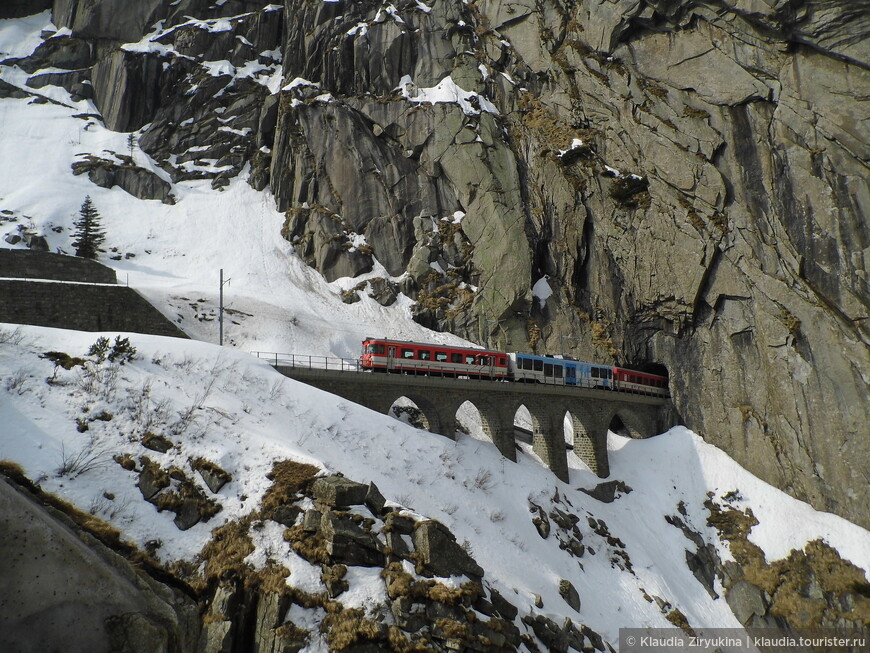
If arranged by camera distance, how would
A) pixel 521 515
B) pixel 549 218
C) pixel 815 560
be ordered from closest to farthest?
pixel 521 515 → pixel 815 560 → pixel 549 218

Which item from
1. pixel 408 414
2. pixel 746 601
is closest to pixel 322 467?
pixel 408 414

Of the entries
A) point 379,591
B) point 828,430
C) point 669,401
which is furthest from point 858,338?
point 379,591

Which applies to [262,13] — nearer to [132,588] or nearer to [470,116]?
[470,116]

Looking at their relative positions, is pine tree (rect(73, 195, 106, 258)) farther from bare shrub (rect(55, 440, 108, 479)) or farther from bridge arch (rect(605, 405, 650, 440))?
bridge arch (rect(605, 405, 650, 440))

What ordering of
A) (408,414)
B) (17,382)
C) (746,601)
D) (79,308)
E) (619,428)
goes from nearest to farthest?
(17,382) → (746,601) → (79,308) → (408,414) → (619,428)

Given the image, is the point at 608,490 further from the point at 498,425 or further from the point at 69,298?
the point at 69,298

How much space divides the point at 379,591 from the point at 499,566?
24.2ft

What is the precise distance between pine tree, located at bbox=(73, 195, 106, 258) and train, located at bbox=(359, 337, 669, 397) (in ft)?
94.4

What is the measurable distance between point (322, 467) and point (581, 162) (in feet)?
137

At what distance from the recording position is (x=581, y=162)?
47.8 m

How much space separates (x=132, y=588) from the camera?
7230 mm

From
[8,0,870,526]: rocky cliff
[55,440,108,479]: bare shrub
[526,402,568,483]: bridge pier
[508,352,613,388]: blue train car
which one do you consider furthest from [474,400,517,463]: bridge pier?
[55,440,108,479]: bare shrub

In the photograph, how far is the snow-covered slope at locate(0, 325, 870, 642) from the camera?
1321 centimetres

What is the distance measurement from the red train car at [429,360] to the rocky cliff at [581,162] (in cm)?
1489
